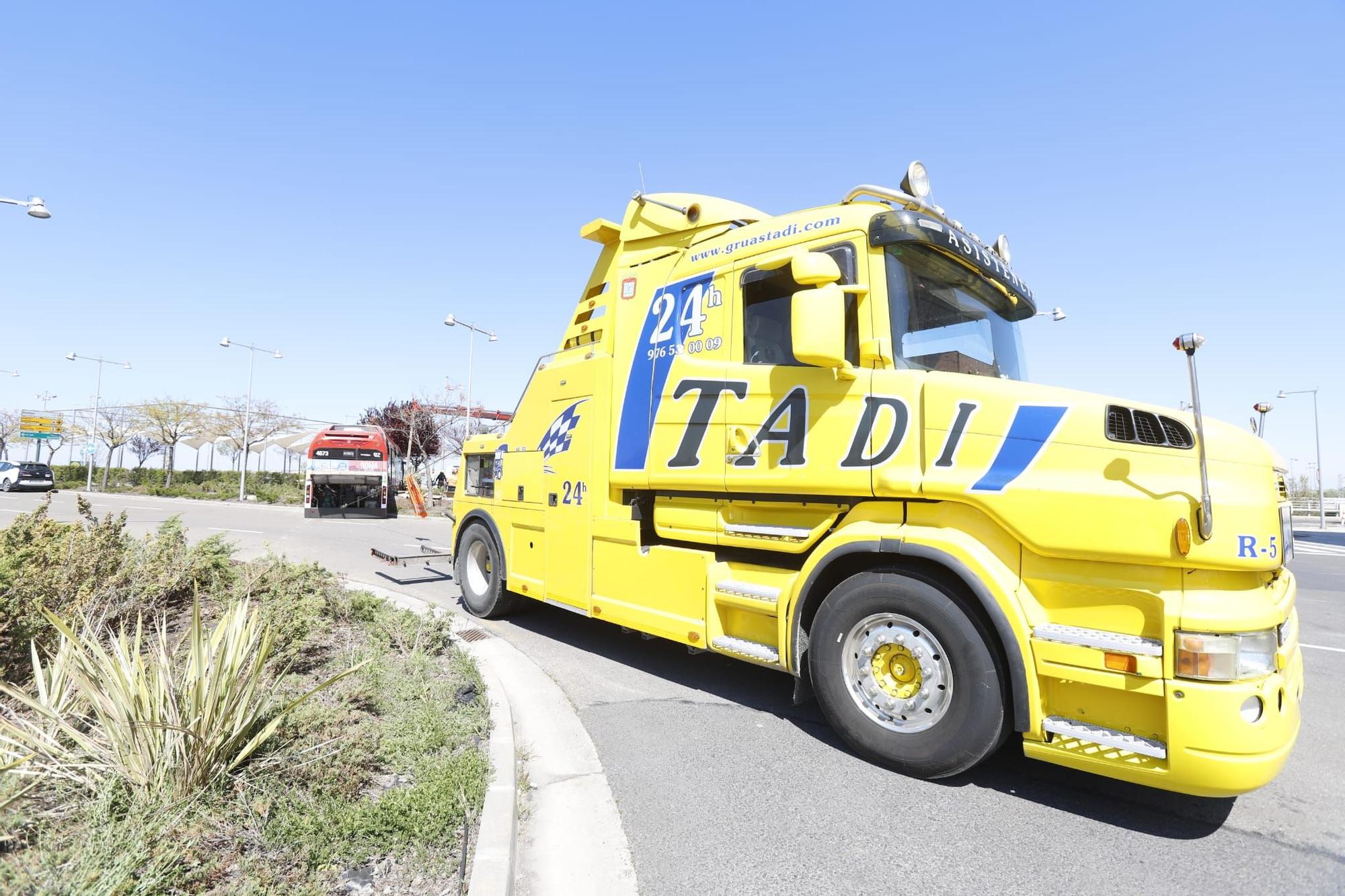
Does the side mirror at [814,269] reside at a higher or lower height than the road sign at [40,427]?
lower

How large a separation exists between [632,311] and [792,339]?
208cm

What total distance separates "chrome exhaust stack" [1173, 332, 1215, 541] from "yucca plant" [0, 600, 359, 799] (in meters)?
3.64

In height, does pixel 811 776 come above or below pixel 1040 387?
below

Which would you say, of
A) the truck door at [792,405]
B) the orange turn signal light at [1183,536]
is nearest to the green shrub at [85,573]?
the truck door at [792,405]

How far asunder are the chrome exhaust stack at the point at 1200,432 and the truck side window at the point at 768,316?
1873 mm

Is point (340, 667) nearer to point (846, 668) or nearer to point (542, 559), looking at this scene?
point (542, 559)

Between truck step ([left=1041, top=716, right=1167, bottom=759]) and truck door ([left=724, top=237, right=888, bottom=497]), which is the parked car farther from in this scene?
truck step ([left=1041, top=716, right=1167, bottom=759])

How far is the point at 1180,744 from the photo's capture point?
2.87 m

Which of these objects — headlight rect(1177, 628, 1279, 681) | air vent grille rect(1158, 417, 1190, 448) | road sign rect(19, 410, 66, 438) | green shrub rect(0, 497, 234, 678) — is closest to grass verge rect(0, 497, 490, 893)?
green shrub rect(0, 497, 234, 678)

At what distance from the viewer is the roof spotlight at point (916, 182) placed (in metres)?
4.39

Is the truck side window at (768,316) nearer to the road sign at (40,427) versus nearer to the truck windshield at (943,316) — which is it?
the truck windshield at (943,316)

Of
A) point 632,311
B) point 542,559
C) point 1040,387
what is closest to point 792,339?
point 1040,387

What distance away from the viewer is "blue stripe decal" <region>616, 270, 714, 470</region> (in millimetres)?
5047

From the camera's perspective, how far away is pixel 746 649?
4367 millimetres
